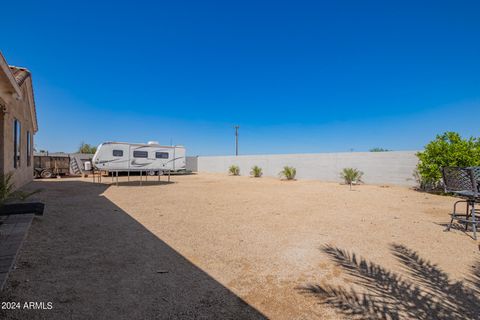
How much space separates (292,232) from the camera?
176 inches

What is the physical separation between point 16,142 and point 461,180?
42.0ft

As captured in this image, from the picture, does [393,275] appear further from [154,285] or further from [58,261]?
[58,261]

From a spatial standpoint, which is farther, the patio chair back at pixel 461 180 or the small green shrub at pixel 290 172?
the small green shrub at pixel 290 172

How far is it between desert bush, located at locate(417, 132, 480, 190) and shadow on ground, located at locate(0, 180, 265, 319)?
10742 mm

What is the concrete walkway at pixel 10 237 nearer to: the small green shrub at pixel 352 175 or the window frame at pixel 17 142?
the window frame at pixel 17 142

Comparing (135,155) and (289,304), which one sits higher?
(135,155)

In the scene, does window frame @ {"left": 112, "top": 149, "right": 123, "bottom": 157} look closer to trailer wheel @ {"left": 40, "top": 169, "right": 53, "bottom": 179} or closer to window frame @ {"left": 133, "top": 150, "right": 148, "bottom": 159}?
window frame @ {"left": 133, "top": 150, "right": 148, "bottom": 159}

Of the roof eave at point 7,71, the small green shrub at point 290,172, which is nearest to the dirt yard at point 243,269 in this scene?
the roof eave at point 7,71

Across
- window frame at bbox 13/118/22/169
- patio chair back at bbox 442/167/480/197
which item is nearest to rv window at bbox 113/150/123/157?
window frame at bbox 13/118/22/169

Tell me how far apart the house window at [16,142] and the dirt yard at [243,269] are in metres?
4.86

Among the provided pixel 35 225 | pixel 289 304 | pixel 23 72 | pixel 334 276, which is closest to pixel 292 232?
pixel 334 276

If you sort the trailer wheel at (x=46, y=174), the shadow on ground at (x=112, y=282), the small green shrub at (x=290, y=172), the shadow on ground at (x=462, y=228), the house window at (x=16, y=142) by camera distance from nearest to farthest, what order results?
1. the shadow on ground at (x=112, y=282)
2. the shadow on ground at (x=462, y=228)
3. the house window at (x=16, y=142)
4. the trailer wheel at (x=46, y=174)
5. the small green shrub at (x=290, y=172)

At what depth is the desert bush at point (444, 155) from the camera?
30.9ft

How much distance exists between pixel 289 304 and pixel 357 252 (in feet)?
5.77
